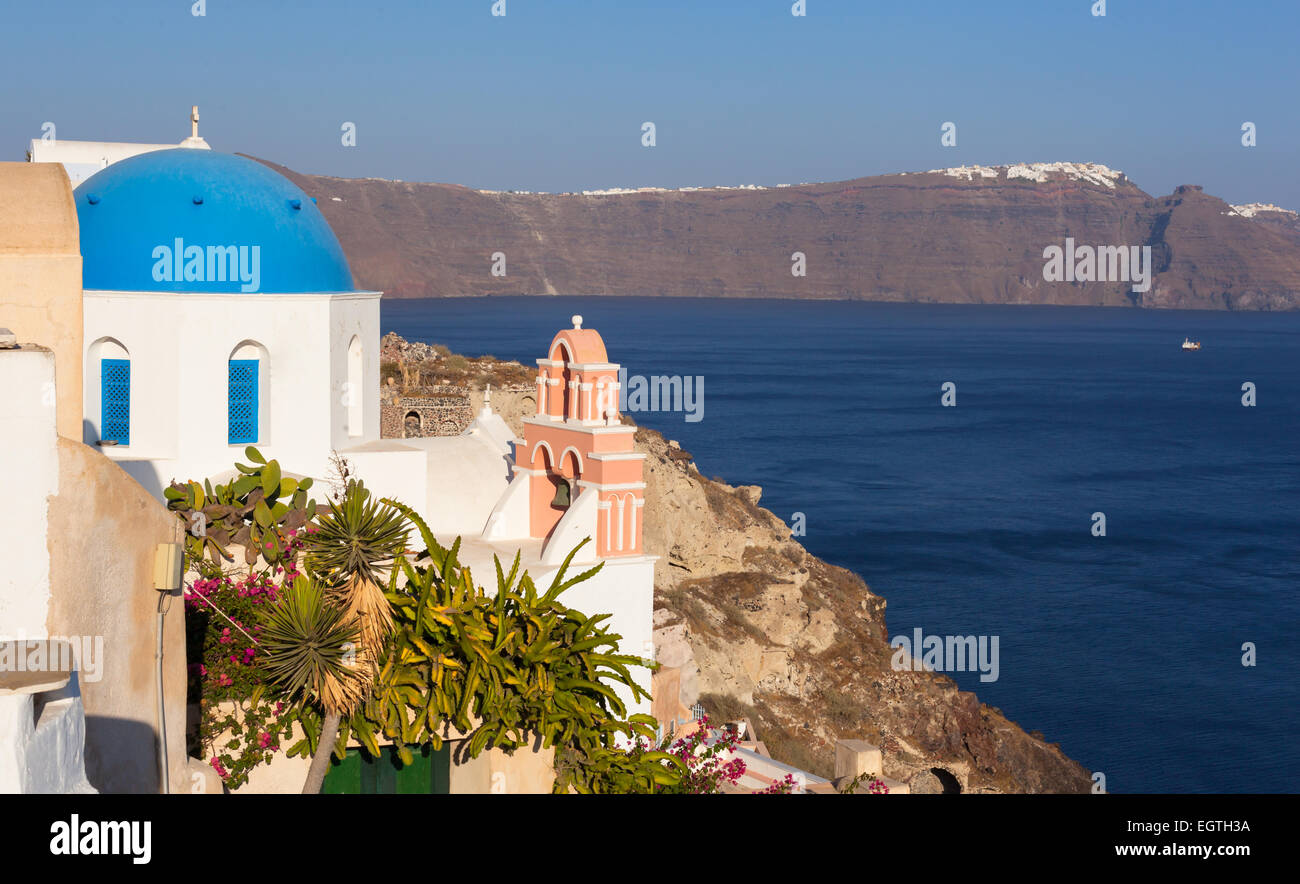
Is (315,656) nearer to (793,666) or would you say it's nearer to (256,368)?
(256,368)

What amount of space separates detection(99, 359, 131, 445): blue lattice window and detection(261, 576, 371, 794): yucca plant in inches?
229

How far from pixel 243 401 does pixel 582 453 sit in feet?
15.1

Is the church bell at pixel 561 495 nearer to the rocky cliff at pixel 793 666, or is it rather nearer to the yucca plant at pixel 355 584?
the yucca plant at pixel 355 584

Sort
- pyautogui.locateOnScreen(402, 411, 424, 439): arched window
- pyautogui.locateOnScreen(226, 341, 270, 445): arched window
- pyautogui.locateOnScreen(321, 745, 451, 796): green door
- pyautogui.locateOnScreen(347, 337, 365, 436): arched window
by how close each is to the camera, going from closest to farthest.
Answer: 1. pyautogui.locateOnScreen(321, 745, 451, 796): green door
2. pyautogui.locateOnScreen(226, 341, 270, 445): arched window
3. pyautogui.locateOnScreen(347, 337, 365, 436): arched window
4. pyautogui.locateOnScreen(402, 411, 424, 439): arched window

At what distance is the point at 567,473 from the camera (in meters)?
18.6

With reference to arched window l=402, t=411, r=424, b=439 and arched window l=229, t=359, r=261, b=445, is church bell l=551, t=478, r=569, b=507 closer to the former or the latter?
arched window l=229, t=359, r=261, b=445

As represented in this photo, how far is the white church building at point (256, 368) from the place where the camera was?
1753cm

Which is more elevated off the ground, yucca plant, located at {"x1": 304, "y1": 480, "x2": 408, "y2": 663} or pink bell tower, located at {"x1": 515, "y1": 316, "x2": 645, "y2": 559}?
pink bell tower, located at {"x1": 515, "y1": 316, "x2": 645, "y2": 559}

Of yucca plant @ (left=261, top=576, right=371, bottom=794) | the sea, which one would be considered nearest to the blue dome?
yucca plant @ (left=261, top=576, right=371, bottom=794)

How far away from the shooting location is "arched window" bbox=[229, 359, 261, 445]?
18.0 metres

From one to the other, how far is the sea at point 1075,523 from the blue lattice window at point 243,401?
2525 centimetres

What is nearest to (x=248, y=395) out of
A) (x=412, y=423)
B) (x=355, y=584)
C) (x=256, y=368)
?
(x=256, y=368)

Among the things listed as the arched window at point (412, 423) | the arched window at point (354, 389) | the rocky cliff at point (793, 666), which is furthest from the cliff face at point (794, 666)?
the arched window at point (354, 389)

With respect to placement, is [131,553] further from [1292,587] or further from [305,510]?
[1292,587]
